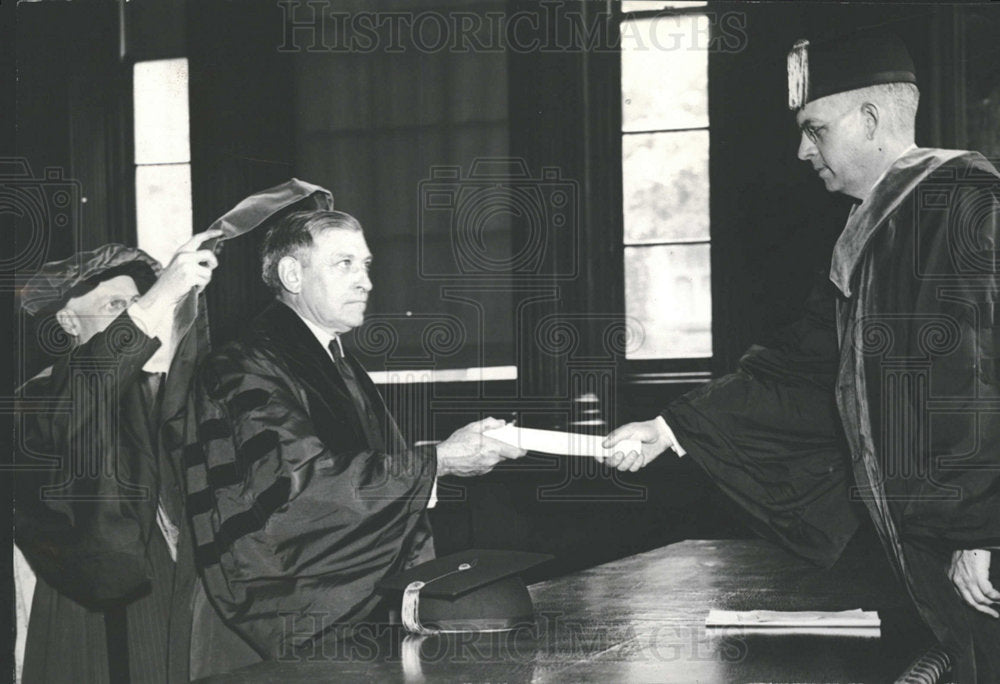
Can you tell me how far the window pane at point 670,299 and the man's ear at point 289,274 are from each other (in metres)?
1.12

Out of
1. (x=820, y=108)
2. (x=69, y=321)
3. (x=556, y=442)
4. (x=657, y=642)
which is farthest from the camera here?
(x=69, y=321)

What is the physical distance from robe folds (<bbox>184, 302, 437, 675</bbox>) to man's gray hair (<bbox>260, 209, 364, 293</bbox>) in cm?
25

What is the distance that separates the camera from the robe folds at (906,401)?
3600 mm

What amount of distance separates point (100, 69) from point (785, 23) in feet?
7.84

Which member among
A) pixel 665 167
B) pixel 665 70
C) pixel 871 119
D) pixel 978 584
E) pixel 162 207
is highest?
pixel 665 70

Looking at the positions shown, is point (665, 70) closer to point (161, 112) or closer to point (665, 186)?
point (665, 186)

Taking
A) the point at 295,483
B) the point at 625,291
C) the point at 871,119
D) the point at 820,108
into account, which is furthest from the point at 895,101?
the point at 295,483

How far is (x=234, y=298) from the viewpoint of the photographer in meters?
3.98

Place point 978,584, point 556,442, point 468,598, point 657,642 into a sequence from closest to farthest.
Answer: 1. point 657,642
2. point 468,598
3. point 978,584
4. point 556,442

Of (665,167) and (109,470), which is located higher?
(665,167)

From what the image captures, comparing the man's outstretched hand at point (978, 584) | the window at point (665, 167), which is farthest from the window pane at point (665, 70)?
the man's outstretched hand at point (978, 584)

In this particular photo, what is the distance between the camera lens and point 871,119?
383cm

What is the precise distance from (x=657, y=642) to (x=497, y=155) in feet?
6.37

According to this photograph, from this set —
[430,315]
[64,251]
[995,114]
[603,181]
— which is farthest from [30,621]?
[995,114]
